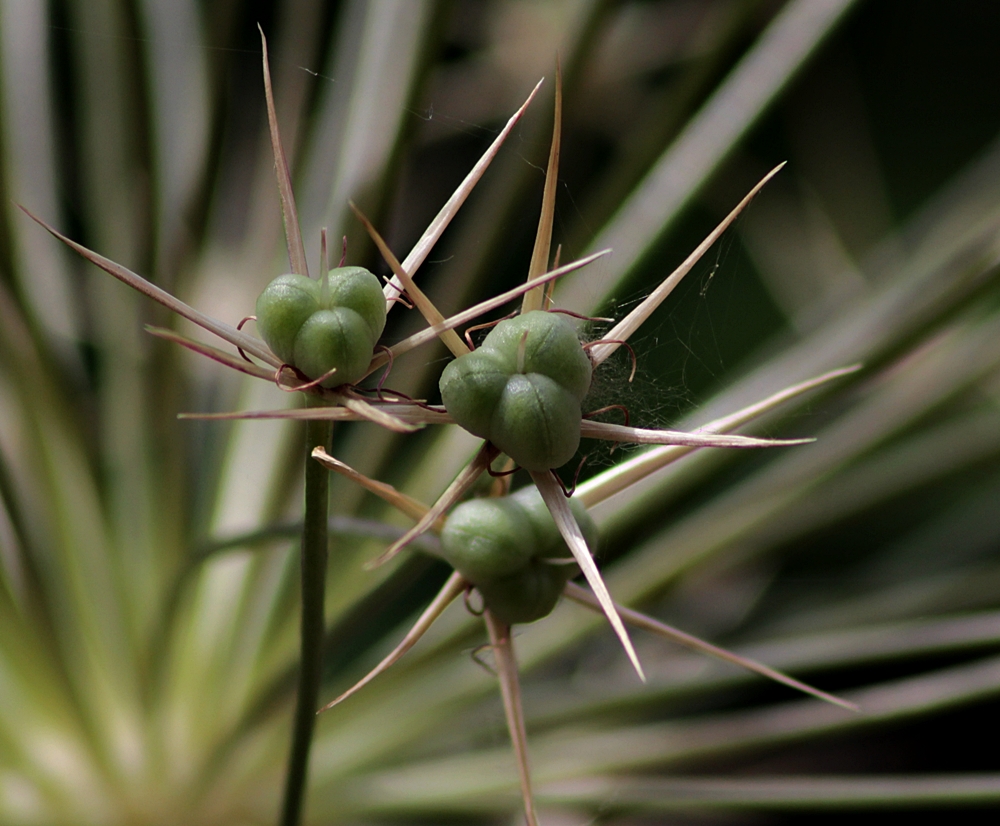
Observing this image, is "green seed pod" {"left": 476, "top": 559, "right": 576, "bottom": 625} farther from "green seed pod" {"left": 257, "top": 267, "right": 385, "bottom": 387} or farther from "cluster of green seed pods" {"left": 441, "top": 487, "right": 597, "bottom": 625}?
"green seed pod" {"left": 257, "top": 267, "right": 385, "bottom": 387}

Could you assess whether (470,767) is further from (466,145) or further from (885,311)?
(466,145)

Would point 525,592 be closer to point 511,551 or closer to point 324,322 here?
point 511,551

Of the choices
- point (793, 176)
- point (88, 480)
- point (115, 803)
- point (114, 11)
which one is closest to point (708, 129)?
point (114, 11)

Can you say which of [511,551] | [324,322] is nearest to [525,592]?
[511,551]

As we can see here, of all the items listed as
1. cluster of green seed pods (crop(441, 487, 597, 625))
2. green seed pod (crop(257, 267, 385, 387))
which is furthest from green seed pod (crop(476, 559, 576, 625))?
green seed pod (crop(257, 267, 385, 387))
